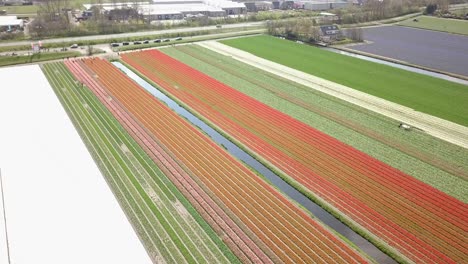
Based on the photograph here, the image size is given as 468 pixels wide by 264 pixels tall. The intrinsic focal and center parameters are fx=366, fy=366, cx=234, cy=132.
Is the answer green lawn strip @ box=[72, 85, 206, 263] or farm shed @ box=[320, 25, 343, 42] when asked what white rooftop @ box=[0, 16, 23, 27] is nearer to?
farm shed @ box=[320, 25, 343, 42]

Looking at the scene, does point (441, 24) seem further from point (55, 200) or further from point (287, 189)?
point (55, 200)

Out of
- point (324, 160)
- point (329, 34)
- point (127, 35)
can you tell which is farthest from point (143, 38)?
point (324, 160)

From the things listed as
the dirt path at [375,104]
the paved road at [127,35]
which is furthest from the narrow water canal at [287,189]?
the paved road at [127,35]

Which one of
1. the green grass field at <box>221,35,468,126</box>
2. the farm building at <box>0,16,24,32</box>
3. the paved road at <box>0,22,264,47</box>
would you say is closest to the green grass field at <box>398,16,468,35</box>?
the paved road at <box>0,22,264,47</box>

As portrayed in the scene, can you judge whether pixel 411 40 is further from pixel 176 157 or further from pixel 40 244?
pixel 40 244

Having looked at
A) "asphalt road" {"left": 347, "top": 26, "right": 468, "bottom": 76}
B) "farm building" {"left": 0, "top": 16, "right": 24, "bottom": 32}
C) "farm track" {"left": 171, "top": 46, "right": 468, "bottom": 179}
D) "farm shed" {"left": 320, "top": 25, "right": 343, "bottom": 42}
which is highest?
"farm building" {"left": 0, "top": 16, "right": 24, "bottom": 32}

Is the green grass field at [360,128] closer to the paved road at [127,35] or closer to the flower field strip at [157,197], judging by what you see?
the flower field strip at [157,197]

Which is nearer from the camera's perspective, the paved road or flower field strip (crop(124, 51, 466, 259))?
flower field strip (crop(124, 51, 466, 259))
